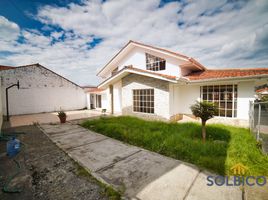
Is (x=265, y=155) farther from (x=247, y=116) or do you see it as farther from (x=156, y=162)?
(x=247, y=116)

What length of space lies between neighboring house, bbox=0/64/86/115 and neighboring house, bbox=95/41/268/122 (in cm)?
846

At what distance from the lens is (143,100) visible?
1043cm

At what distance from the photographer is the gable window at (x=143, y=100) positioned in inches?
390

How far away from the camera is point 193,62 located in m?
9.78

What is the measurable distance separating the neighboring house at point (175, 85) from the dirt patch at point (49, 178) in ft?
18.9

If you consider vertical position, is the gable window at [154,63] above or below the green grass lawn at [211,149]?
above

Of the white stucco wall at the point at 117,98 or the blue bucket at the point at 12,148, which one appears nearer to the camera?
the blue bucket at the point at 12,148

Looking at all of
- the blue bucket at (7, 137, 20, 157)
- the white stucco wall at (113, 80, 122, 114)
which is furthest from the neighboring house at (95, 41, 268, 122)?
the blue bucket at (7, 137, 20, 157)

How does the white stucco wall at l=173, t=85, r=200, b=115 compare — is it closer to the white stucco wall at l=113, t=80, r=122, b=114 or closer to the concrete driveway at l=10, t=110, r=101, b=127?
the white stucco wall at l=113, t=80, r=122, b=114

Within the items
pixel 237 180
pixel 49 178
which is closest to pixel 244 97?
pixel 237 180

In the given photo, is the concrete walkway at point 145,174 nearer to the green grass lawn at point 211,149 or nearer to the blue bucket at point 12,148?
the green grass lawn at point 211,149

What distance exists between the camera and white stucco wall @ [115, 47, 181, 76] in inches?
416

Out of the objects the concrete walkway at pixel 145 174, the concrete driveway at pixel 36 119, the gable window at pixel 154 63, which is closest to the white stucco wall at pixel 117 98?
the concrete driveway at pixel 36 119

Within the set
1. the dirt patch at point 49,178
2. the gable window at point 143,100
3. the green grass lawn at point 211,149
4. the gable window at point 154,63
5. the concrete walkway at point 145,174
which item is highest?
the gable window at point 154,63
